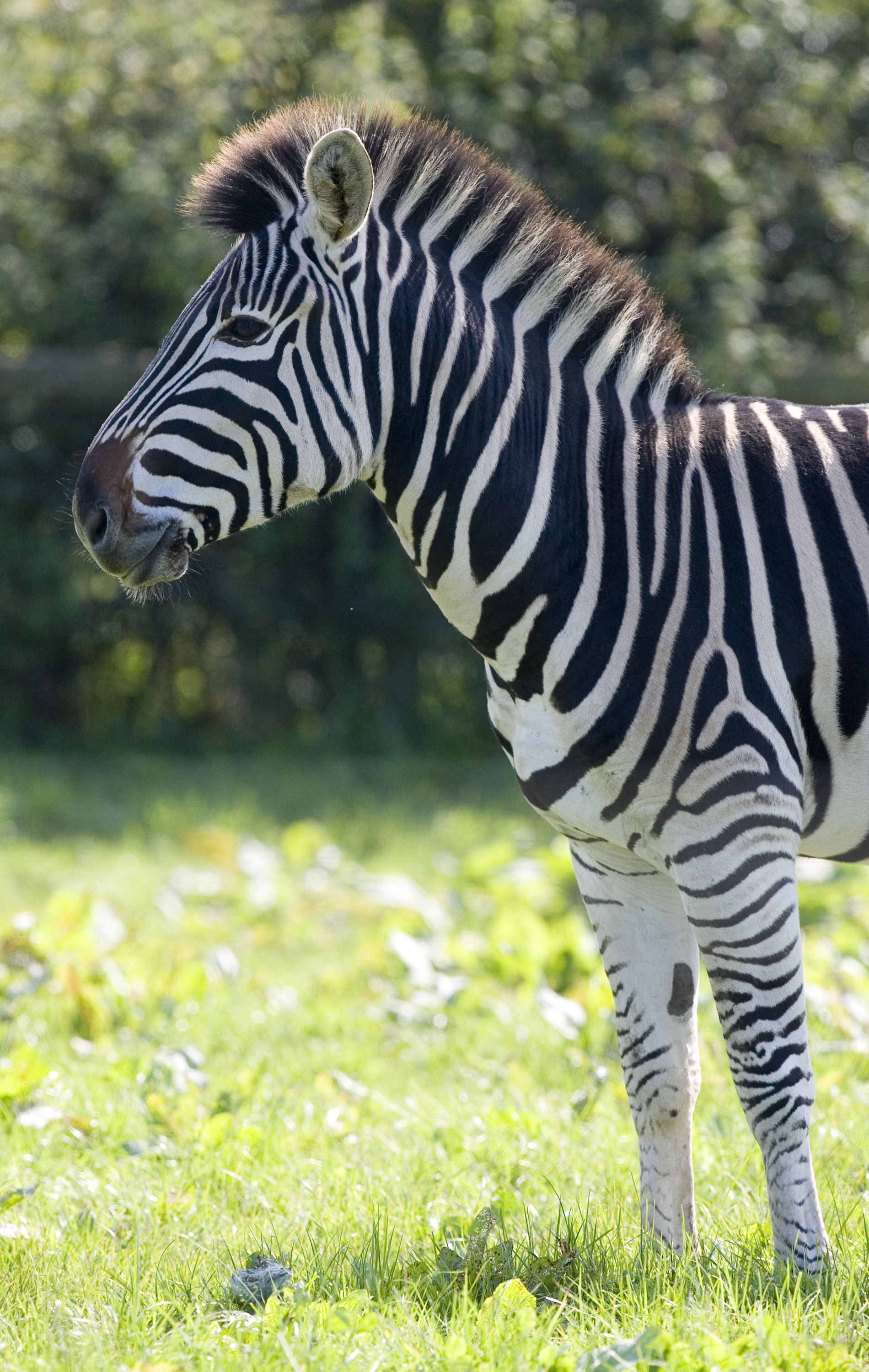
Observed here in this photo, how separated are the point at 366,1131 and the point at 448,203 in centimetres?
246

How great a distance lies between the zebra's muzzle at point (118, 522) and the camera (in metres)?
2.79

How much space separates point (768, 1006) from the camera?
2775 millimetres

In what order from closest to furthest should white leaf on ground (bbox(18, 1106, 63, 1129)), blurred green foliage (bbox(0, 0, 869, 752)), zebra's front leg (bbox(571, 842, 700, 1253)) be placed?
zebra's front leg (bbox(571, 842, 700, 1253)), white leaf on ground (bbox(18, 1106, 63, 1129)), blurred green foliage (bbox(0, 0, 869, 752))

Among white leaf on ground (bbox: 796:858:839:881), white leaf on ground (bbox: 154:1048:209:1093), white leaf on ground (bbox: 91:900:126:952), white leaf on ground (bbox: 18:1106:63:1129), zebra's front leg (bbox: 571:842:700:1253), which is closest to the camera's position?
zebra's front leg (bbox: 571:842:700:1253)

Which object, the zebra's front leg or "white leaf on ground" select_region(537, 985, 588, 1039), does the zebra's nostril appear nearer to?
the zebra's front leg

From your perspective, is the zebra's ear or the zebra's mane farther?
the zebra's mane

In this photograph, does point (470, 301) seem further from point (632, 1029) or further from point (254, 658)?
point (254, 658)

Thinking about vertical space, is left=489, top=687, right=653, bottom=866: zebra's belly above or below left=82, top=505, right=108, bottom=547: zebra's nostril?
below

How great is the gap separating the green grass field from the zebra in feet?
1.16

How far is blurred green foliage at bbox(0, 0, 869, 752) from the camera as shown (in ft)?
30.8

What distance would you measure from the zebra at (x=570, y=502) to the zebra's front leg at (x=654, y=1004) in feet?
0.05

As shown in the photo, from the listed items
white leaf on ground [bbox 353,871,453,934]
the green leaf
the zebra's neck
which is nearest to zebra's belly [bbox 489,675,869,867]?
the zebra's neck

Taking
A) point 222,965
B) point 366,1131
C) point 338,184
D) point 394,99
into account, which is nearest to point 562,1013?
point 366,1131

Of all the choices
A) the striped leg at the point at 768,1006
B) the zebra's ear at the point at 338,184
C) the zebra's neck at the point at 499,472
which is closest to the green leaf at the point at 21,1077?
the zebra's neck at the point at 499,472
